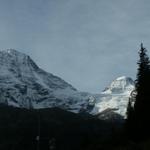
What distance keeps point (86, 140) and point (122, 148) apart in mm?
51146

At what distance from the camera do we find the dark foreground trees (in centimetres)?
8362

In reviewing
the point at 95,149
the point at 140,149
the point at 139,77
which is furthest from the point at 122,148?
the point at 139,77

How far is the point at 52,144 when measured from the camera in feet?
268

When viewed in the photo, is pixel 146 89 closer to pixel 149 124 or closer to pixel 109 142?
pixel 149 124

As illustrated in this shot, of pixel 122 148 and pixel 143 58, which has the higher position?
pixel 143 58

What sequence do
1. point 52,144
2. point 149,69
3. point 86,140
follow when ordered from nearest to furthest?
point 52,144 → point 149,69 → point 86,140

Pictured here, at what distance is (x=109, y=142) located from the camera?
3007 inches

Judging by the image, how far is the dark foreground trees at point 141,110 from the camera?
8362 cm

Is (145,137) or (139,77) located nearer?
(145,137)

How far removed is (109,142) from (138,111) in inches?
492

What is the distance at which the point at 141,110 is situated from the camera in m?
→ 85.6

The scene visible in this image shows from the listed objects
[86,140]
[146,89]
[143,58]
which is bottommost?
[86,140]

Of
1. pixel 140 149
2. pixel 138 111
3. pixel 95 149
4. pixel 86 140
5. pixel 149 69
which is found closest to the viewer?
pixel 140 149

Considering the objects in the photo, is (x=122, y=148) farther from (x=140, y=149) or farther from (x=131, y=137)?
(x=131, y=137)
